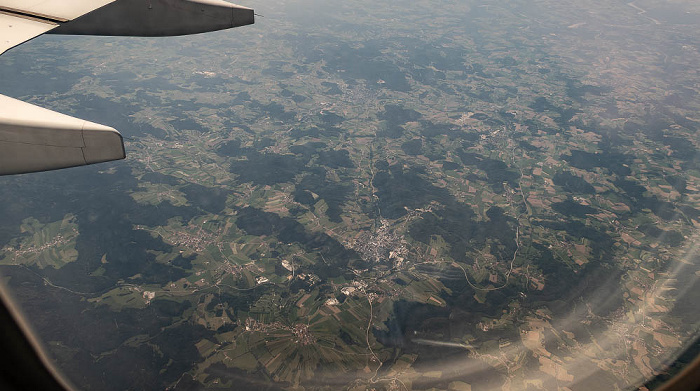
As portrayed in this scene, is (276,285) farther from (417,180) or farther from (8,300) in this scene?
(8,300)

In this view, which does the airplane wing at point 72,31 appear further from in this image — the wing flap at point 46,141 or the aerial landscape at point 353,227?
the aerial landscape at point 353,227

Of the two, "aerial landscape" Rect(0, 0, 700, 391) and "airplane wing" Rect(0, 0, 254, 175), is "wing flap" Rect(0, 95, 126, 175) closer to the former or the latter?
"airplane wing" Rect(0, 0, 254, 175)

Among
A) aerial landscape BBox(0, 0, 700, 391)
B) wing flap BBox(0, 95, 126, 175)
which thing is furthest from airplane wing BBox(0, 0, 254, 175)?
aerial landscape BBox(0, 0, 700, 391)

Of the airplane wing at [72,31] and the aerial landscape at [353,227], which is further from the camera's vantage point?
the aerial landscape at [353,227]

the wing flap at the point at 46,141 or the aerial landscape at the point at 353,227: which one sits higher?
the wing flap at the point at 46,141

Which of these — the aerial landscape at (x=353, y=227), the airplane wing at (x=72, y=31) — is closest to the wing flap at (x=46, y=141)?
the airplane wing at (x=72, y=31)

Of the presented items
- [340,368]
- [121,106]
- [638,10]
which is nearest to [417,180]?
[340,368]

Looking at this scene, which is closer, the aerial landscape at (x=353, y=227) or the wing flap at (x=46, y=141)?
the wing flap at (x=46, y=141)
